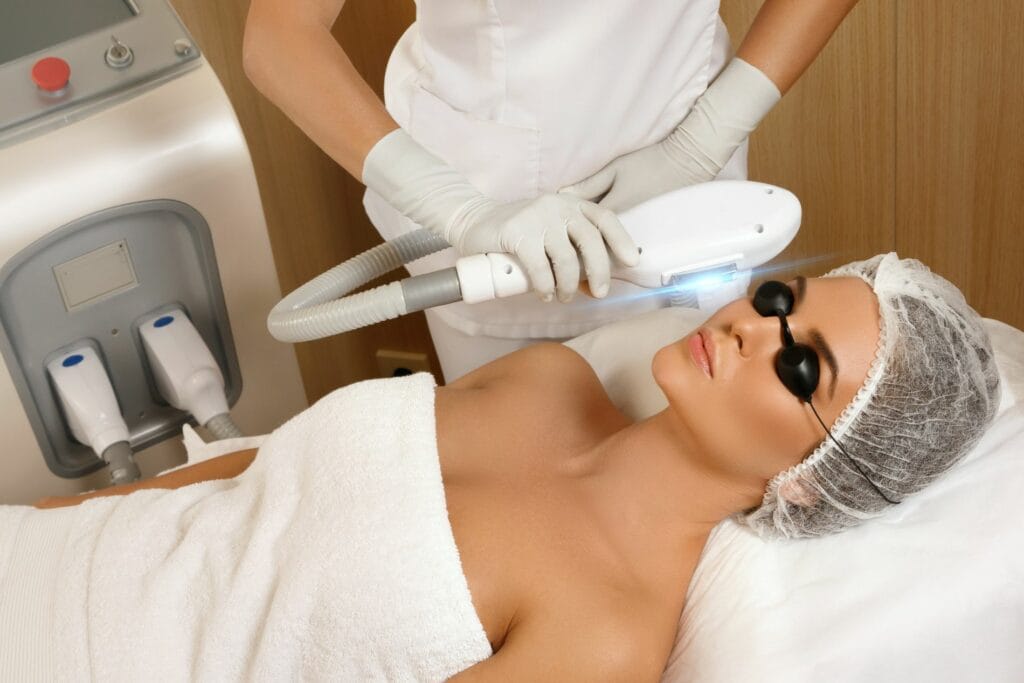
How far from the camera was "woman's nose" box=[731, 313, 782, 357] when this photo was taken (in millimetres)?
1304

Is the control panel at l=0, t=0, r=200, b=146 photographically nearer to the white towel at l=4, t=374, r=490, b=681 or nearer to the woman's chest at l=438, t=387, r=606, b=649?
the white towel at l=4, t=374, r=490, b=681

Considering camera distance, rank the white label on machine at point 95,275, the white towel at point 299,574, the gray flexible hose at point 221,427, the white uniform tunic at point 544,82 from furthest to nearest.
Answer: the gray flexible hose at point 221,427 < the white label on machine at point 95,275 < the white uniform tunic at point 544,82 < the white towel at point 299,574

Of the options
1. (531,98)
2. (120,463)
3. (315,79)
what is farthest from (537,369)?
(120,463)

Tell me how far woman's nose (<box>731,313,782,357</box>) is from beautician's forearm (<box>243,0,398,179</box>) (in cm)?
50

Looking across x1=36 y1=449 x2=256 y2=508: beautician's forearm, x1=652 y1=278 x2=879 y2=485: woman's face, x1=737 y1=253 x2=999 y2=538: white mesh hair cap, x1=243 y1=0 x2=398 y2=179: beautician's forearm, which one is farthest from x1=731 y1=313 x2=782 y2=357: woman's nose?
x1=36 y1=449 x2=256 y2=508: beautician's forearm

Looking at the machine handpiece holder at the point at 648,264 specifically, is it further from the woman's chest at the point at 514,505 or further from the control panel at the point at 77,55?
the control panel at the point at 77,55

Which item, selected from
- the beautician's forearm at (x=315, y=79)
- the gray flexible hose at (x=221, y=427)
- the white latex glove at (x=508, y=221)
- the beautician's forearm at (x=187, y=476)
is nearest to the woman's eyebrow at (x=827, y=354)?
the white latex glove at (x=508, y=221)

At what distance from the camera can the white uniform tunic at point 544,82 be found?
145 centimetres

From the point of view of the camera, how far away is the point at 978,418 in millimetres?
1286

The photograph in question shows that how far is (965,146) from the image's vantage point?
204 centimetres

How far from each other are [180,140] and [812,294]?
0.91 metres

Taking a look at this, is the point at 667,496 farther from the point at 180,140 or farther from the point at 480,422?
the point at 180,140

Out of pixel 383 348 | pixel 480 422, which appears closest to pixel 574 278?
pixel 480 422

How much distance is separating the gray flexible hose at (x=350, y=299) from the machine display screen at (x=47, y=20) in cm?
57
